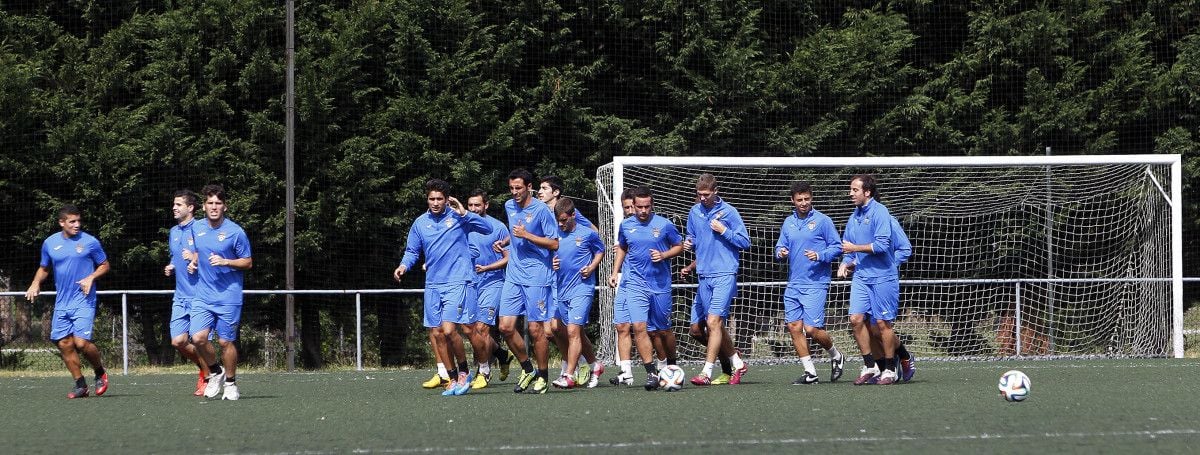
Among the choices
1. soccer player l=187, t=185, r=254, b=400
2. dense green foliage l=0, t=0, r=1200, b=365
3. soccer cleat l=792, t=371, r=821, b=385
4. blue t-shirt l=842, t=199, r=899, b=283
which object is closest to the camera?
soccer player l=187, t=185, r=254, b=400

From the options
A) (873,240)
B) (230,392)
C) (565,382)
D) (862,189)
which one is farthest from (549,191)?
(230,392)

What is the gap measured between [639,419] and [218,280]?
4.15m

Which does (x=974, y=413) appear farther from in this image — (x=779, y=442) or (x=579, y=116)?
(x=579, y=116)

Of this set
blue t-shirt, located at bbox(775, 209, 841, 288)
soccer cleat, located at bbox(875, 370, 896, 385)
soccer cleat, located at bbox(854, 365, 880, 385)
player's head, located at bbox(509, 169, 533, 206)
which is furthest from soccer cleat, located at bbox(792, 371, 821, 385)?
player's head, located at bbox(509, 169, 533, 206)

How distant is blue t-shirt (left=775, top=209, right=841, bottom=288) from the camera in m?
12.9

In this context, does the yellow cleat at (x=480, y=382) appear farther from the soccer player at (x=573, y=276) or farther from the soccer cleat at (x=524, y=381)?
the soccer player at (x=573, y=276)

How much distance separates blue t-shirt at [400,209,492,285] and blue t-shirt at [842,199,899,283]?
332 centimetres

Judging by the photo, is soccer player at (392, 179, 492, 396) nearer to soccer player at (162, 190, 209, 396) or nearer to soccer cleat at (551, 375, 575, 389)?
soccer cleat at (551, 375, 575, 389)

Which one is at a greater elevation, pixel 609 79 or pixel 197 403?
pixel 609 79

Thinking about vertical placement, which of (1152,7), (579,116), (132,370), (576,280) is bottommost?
(132,370)

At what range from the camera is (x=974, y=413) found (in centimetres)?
947

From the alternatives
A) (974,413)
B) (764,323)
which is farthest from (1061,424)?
(764,323)

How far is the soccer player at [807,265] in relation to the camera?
12914mm

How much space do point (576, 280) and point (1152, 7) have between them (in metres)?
15.6
